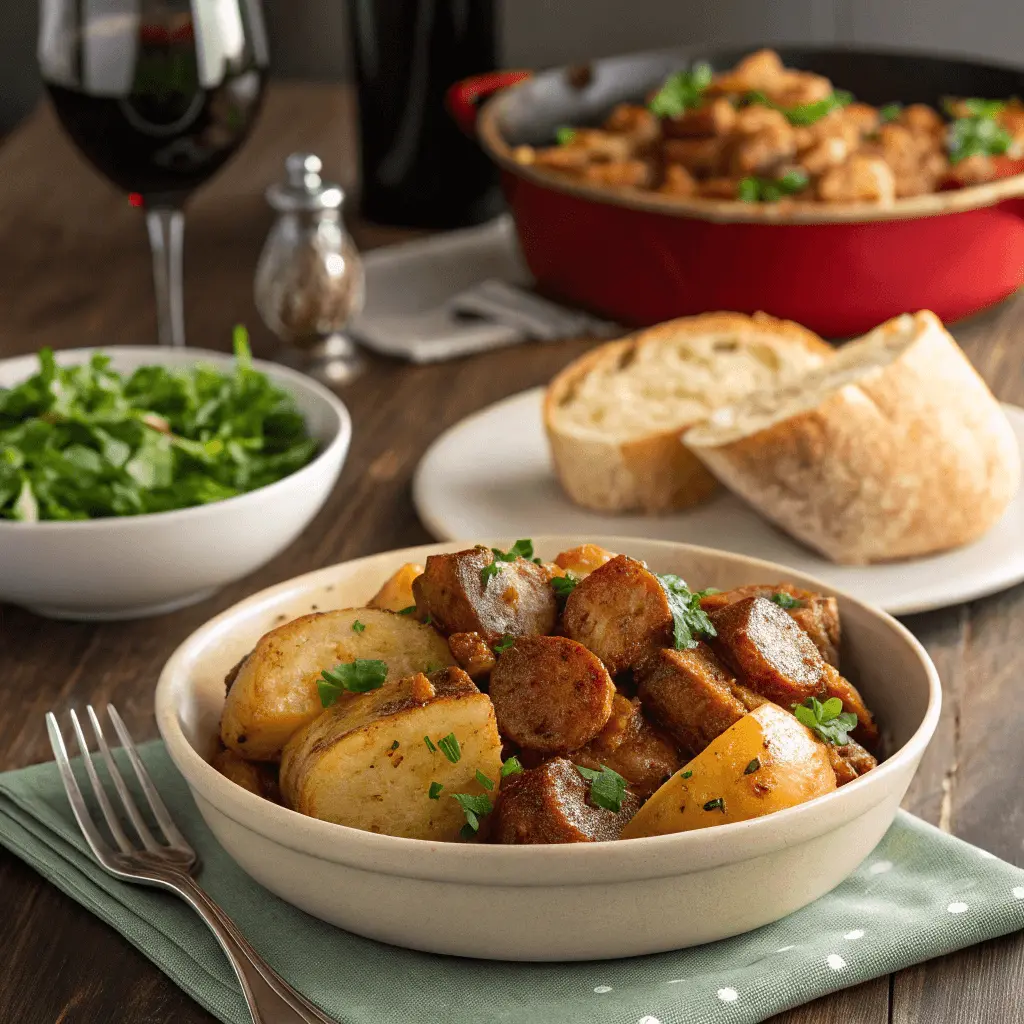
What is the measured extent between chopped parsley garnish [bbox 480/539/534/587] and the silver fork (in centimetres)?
33

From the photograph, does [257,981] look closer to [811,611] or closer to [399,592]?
[399,592]

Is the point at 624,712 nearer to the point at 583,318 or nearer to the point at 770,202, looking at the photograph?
the point at 770,202

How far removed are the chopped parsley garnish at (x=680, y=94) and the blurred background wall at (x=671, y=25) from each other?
1.38 meters

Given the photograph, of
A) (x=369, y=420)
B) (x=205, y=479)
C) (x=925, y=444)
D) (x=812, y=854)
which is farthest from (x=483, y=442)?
(x=812, y=854)

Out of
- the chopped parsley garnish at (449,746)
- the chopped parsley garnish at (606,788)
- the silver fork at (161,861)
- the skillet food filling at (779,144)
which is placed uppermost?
the chopped parsley garnish at (449,746)

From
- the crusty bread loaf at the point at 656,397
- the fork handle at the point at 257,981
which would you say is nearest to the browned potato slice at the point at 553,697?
the fork handle at the point at 257,981

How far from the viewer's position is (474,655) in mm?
1241

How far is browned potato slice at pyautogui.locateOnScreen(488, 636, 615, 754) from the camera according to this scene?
3.90 ft

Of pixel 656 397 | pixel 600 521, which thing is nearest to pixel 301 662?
pixel 600 521

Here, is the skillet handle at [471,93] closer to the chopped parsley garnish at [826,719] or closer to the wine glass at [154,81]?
the wine glass at [154,81]

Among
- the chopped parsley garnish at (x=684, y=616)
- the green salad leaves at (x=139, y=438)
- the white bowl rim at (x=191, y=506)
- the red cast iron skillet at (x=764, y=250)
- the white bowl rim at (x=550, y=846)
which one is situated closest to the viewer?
the white bowl rim at (x=550, y=846)

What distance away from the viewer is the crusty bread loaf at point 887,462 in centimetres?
185

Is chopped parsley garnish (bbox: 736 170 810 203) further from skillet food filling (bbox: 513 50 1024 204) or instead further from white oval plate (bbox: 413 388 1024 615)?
white oval plate (bbox: 413 388 1024 615)

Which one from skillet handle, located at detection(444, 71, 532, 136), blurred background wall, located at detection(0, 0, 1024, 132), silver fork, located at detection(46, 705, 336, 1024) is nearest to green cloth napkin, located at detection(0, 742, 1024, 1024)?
silver fork, located at detection(46, 705, 336, 1024)
